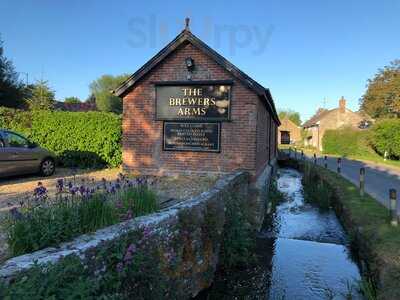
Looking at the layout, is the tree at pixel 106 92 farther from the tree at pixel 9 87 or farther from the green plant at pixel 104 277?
the green plant at pixel 104 277

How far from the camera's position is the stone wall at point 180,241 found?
11.3 feet

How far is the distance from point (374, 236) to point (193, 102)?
22.8 ft

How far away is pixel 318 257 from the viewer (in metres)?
8.98

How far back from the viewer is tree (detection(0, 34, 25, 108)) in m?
30.2

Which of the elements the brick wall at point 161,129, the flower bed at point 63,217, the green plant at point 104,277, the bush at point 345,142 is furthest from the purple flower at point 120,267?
the bush at point 345,142

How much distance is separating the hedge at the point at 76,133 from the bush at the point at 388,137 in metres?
27.3

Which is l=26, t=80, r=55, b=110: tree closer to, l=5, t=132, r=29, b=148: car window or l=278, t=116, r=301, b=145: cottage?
l=5, t=132, r=29, b=148: car window

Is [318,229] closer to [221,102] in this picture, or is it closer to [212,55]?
[221,102]

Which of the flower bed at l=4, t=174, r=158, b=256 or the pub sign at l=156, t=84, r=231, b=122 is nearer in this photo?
the flower bed at l=4, t=174, r=158, b=256

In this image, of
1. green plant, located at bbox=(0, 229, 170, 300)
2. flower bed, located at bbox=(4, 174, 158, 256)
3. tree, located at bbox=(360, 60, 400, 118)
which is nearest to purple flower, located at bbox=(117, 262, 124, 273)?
green plant, located at bbox=(0, 229, 170, 300)

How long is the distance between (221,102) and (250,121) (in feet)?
3.75

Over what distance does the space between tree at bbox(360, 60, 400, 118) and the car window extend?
51619 mm

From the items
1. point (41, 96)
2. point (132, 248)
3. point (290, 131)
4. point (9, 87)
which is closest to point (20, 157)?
point (132, 248)

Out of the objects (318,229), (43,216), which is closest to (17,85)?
(318,229)
